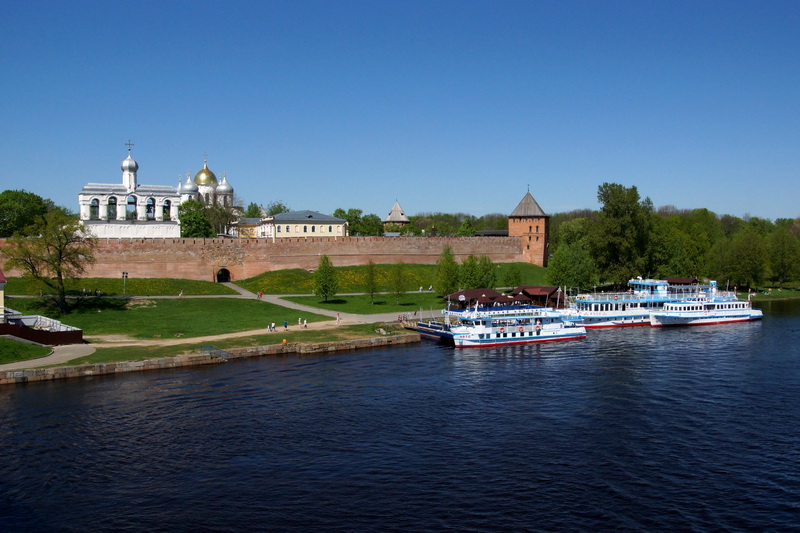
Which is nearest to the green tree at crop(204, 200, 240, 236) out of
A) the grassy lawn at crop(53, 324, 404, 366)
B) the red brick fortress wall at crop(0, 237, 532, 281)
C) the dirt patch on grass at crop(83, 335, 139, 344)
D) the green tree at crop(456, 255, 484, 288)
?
the red brick fortress wall at crop(0, 237, 532, 281)

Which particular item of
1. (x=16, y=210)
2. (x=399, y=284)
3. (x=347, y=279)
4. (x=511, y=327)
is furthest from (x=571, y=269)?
(x=16, y=210)

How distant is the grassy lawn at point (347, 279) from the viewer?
71.5 meters

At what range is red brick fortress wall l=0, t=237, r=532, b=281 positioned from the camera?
233 ft

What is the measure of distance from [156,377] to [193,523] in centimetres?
1862

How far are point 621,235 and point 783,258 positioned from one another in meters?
33.4

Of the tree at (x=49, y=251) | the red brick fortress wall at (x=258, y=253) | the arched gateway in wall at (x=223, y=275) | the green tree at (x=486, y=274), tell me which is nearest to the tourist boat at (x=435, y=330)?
the green tree at (x=486, y=274)

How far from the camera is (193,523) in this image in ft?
66.1

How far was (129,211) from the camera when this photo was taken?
9144 cm

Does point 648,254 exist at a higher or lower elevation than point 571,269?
higher

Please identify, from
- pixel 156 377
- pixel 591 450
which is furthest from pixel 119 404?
pixel 591 450

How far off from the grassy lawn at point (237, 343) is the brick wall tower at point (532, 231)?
1677 inches

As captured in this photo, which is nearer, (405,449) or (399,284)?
(405,449)

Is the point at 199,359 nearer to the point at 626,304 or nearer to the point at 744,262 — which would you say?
the point at 626,304

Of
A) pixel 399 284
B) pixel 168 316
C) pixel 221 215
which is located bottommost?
pixel 168 316
